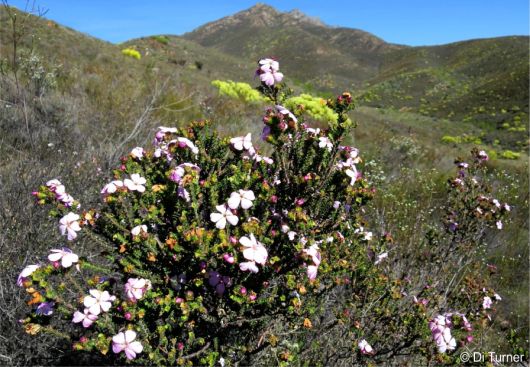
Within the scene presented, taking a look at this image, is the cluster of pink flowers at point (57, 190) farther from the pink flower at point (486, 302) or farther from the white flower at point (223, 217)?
the pink flower at point (486, 302)

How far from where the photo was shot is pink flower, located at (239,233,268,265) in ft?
6.16

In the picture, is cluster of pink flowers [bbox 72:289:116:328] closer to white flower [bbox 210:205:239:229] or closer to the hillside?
white flower [bbox 210:205:239:229]

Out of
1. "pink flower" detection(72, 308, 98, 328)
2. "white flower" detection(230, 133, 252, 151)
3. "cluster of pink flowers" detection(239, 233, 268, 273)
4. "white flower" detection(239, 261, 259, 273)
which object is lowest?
"pink flower" detection(72, 308, 98, 328)

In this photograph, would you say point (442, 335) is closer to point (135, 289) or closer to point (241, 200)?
point (241, 200)

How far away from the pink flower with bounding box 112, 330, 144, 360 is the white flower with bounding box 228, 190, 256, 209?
31.5 inches

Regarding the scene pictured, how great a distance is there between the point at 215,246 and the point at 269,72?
1.09 m

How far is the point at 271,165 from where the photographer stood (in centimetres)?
264

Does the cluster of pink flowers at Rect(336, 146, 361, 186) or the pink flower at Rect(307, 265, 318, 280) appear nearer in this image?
the pink flower at Rect(307, 265, 318, 280)

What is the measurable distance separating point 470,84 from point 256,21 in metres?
80.9

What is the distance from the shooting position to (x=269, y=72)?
2383 millimetres

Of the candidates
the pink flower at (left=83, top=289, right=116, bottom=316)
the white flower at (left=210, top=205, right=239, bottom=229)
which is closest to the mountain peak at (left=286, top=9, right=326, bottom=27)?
the white flower at (left=210, top=205, right=239, bottom=229)

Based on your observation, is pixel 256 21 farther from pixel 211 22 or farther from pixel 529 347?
pixel 529 347

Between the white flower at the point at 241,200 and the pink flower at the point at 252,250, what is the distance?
0.21 metres

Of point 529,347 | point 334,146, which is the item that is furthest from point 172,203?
point 529,347
